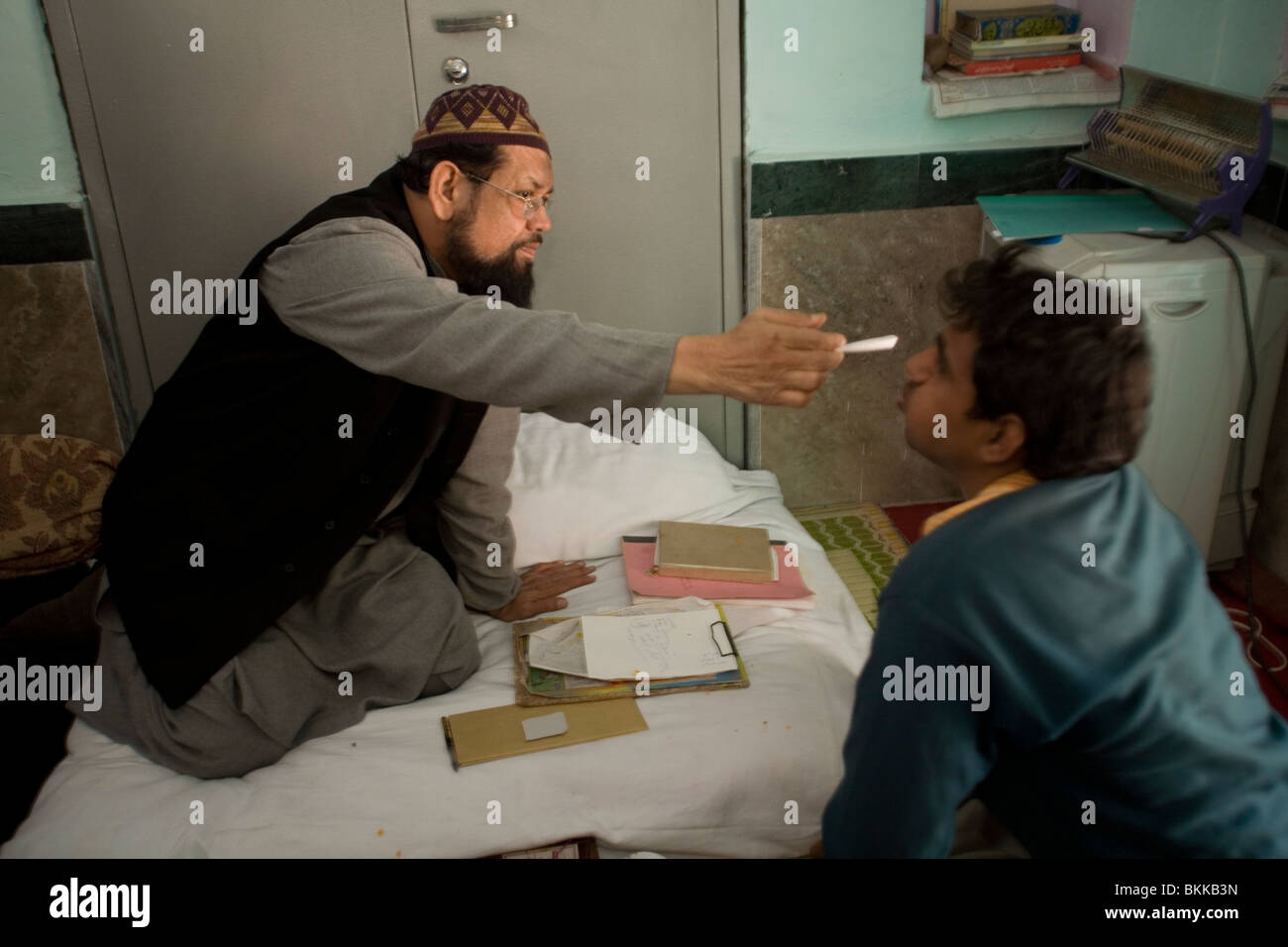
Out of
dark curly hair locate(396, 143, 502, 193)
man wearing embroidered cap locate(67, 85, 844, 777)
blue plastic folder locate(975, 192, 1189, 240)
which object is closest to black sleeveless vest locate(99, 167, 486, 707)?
man wearing embroidered cap locate(67, 85, 844, 777)

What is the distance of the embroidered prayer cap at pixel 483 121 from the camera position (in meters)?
1.85

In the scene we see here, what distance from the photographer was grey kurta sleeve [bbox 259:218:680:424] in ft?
4.52

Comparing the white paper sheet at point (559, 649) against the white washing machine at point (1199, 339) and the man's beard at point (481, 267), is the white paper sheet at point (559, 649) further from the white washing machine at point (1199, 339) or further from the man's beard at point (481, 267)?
the white washing machine at point (1199, 339)

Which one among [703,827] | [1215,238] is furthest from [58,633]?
[1215,238]

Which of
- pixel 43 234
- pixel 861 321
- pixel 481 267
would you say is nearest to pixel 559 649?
pixel 481 267

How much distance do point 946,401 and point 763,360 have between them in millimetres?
218

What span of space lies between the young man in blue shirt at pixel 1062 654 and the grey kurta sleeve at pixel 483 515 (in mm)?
1034

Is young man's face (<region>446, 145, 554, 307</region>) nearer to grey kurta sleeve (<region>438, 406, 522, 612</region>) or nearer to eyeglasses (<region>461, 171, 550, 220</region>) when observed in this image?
eyeglasses (<region>461, 171, 550, 220</region>)

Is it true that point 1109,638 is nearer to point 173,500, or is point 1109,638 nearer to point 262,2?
point 173,500

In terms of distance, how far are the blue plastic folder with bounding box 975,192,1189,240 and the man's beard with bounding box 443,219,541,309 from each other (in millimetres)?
1105

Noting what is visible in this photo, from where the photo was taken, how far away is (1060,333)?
1138 millimetres

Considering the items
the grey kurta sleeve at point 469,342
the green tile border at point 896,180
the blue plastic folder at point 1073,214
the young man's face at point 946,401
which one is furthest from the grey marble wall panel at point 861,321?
the young man's face at point 946,401

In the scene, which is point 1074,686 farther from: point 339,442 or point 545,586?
point 545,586

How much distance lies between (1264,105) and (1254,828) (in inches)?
63.5
